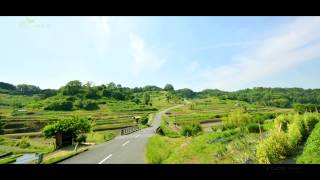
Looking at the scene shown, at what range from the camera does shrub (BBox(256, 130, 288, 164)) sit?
6.64m

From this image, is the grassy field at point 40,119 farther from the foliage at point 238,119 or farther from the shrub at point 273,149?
the shrub at point 273,149

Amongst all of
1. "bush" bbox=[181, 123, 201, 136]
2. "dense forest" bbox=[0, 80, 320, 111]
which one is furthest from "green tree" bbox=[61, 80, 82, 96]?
"bush" bbox=[181, 123, 201, 136]

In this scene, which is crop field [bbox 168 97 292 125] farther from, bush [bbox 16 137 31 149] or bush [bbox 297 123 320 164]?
bush [bbox 16 137 31 149]

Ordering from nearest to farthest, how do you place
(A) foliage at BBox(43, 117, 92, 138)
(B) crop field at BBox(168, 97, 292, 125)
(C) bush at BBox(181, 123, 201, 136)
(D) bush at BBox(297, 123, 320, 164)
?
(D) bush at BBox(297, 123, 320, 164) → (A) foliage at BBox(43, 117, 92, 138) → (B) crop field at BBox(168, 97, 292, 125) → (C) bush at BBox(181, 123, 201, 136)

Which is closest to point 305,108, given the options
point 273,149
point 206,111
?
point 273,149

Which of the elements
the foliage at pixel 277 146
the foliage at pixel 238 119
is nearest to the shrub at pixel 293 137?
the foliage at pixel 277 146

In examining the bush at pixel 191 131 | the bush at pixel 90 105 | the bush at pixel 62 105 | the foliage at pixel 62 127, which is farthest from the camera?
the bush at pixel 191 131

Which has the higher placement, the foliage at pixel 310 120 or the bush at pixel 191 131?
the foliage at pixel 310 120

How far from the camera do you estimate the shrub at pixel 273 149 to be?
21.8 ft

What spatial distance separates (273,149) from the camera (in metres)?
6.79

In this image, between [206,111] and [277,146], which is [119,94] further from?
[206,111]
